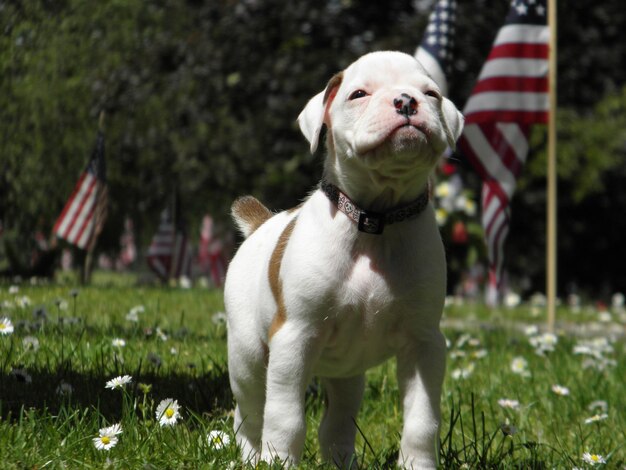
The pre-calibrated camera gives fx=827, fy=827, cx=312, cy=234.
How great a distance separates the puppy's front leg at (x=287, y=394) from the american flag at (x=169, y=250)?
917cm

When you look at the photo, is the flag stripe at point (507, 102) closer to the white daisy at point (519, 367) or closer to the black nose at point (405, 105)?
the white daisy at point (519, 367)

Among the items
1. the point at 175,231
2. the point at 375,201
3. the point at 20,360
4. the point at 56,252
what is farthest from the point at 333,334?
the point at 175,231

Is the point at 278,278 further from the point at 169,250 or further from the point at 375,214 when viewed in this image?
the point at 169,250

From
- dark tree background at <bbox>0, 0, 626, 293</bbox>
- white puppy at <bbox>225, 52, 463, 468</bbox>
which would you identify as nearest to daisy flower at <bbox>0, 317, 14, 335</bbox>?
white puppy at <bbox>225, 52, 463, 468</bbox>

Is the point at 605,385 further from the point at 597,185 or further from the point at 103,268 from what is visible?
the point at 103,268

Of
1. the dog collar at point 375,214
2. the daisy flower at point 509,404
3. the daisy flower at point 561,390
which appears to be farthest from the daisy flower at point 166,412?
the daisy flower at point 561,390

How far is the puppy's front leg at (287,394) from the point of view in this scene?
268 cm

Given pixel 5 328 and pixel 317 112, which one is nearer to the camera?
pixel 317 112

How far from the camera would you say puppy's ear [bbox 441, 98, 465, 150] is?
2857 mm

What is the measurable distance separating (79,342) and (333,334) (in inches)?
69.9

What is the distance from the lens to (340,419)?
3.18 m

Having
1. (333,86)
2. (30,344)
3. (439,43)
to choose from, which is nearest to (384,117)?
(333,86)

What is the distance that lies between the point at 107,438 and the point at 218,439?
0.39 meters

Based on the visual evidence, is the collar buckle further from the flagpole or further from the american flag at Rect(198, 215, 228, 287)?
the american flag at Rect(198, 215, 228, 287)
